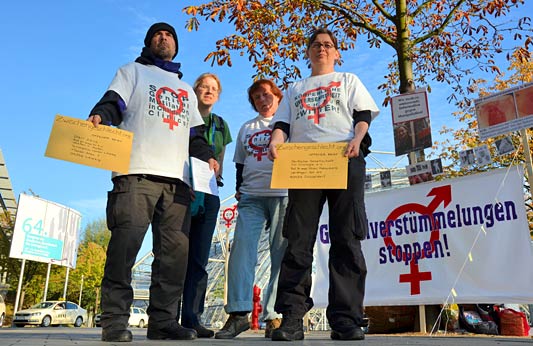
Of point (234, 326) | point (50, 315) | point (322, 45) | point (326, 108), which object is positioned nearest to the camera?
point (326, 108)

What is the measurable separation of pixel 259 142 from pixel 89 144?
1.52 metres

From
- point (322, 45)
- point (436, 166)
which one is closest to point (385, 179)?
point (436, 166)

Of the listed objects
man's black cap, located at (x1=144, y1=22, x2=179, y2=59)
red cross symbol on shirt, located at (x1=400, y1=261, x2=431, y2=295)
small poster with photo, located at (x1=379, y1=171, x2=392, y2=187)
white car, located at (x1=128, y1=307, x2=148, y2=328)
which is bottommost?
white car, located at (x1=128, y1=307, x2=148, y2=328)

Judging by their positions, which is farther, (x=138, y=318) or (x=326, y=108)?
(x=138, y=318)

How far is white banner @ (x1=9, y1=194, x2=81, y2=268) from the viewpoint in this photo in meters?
24.5

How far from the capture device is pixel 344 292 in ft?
9.09

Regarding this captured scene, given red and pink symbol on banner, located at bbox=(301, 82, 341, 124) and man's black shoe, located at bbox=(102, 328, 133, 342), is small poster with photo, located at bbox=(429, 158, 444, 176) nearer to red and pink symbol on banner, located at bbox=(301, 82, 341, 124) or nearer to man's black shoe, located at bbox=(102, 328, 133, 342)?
red and pink symbol on banner, located at bbox=(301, 82, 341, 124)

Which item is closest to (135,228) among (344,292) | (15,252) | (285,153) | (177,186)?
(177,186)

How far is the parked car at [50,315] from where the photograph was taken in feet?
67.2

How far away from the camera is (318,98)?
3064 millimetres

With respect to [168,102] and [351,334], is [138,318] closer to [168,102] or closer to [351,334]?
[168,102]

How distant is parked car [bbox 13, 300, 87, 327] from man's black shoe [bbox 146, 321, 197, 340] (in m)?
20.4

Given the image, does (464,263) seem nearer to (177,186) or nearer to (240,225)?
(240,225)

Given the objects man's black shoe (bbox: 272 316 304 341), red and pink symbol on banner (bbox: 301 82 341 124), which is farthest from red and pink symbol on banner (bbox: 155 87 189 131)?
man's black shoe (bbox: 272 316 304 341)
